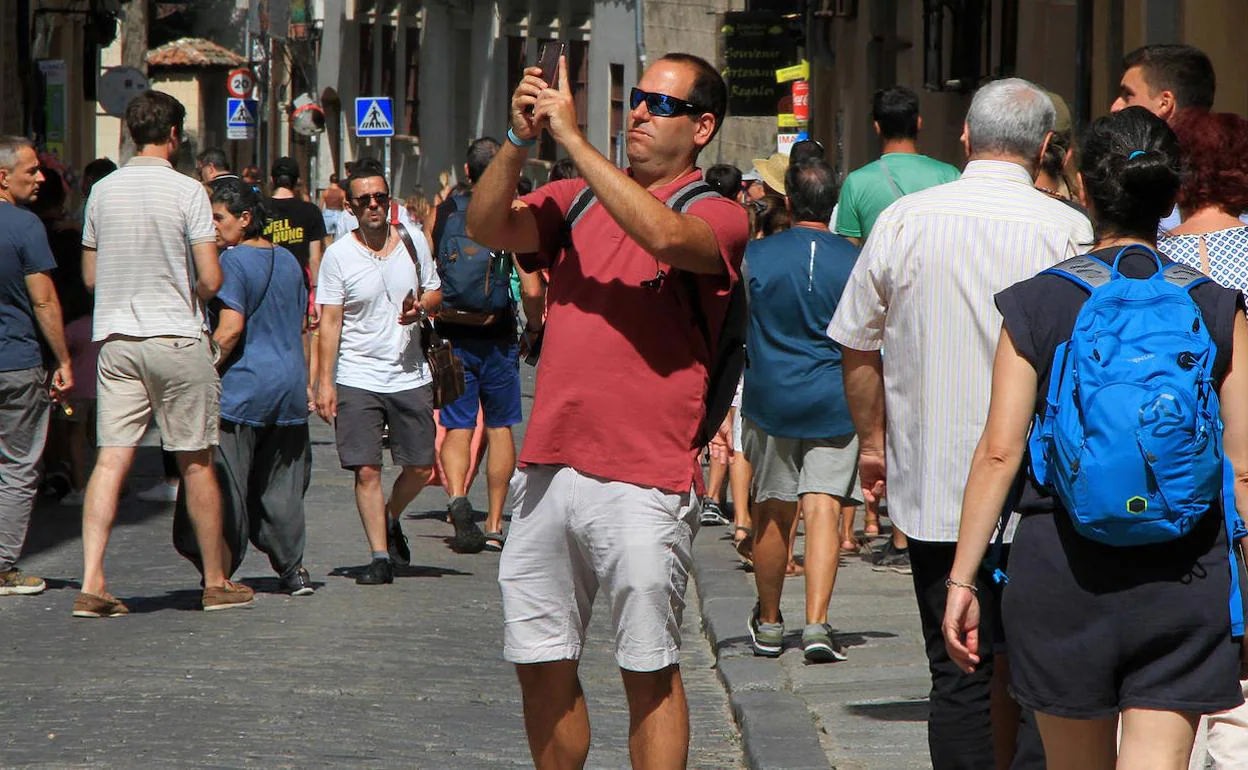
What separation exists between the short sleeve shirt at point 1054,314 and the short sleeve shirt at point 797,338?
409 centimetres

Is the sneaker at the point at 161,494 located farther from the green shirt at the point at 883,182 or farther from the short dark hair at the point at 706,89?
the short dark hair at the point at 706,89

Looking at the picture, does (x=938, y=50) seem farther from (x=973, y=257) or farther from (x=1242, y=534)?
(x=1242, y=534)

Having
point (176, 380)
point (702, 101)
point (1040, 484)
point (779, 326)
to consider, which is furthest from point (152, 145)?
point (1040, 484)

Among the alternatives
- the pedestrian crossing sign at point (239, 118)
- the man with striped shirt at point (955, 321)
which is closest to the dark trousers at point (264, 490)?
the man with striped shirt at point (955, 321)

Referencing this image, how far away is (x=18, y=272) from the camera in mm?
9852

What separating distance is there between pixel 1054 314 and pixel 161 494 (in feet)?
32.6

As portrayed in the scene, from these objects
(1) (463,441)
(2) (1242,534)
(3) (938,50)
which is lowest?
(1) (463,441)

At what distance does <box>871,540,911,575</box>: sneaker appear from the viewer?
35.4 ft

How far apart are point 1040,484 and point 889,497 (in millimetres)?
1254

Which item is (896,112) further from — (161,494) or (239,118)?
(239,118)

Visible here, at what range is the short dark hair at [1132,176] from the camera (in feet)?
14.4

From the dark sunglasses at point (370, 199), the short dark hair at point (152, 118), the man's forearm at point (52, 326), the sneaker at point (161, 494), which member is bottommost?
the sneaker at point (161, 494)

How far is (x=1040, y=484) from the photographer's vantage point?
4293 millimetres

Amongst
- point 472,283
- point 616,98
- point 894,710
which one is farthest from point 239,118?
point 894,710
